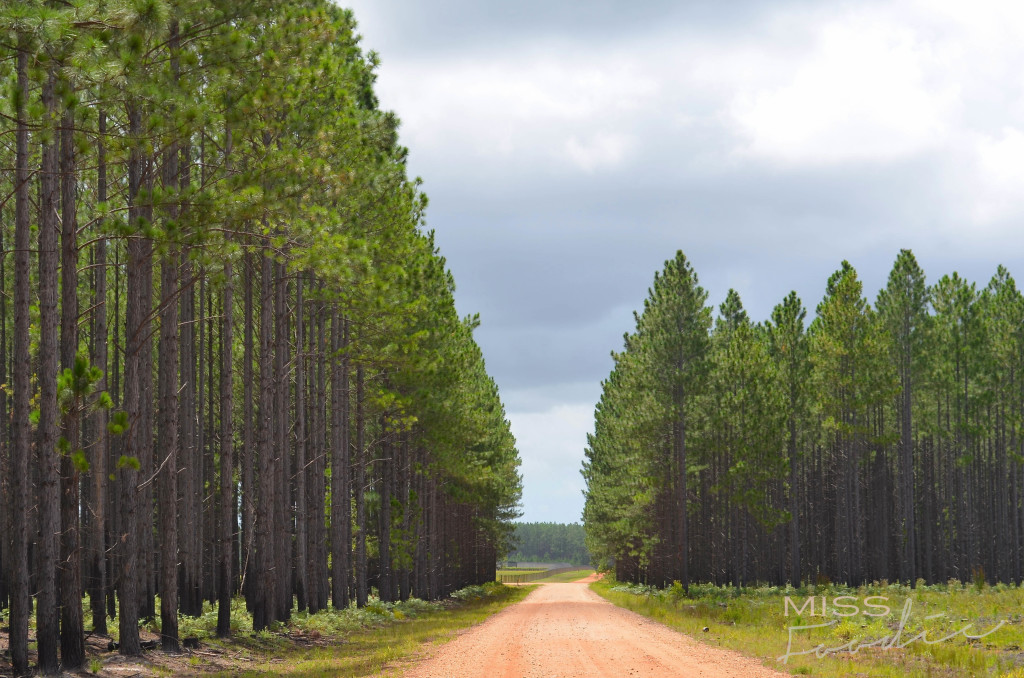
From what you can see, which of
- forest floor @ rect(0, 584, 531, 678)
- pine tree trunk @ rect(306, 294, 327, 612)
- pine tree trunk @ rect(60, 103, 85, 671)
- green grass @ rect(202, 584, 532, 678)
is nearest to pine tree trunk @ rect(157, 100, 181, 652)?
forest floor @ rect(0, 584, 531, 678)

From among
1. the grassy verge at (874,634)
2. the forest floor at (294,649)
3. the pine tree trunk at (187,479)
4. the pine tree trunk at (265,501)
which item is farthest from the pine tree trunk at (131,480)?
the grassy verge at (874,634)

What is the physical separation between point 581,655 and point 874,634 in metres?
6.62

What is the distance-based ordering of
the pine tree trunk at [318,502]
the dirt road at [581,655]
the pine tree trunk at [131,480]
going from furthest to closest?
the pine tree trunk at [318,502] → the pine tree trunk at [131,480] → the dirt road at [581,655]

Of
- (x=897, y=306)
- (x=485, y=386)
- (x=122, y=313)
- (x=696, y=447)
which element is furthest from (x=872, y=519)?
(x=122, y=313)

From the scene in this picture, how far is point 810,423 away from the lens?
4850cm

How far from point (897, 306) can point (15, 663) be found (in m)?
45.2

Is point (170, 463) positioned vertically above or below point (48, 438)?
below

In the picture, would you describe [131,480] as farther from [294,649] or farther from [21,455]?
[294,649]

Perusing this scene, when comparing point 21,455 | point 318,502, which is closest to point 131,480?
point 21,455

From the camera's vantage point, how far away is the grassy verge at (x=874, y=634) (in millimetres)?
14054

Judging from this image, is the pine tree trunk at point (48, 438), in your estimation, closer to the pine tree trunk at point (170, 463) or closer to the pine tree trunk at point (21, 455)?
the pine tree trunk at point (21, 455)

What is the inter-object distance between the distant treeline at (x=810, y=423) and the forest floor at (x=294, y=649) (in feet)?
53.0

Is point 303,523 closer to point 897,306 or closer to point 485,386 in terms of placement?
point 485,386

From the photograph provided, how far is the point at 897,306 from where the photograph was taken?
1859 inches
